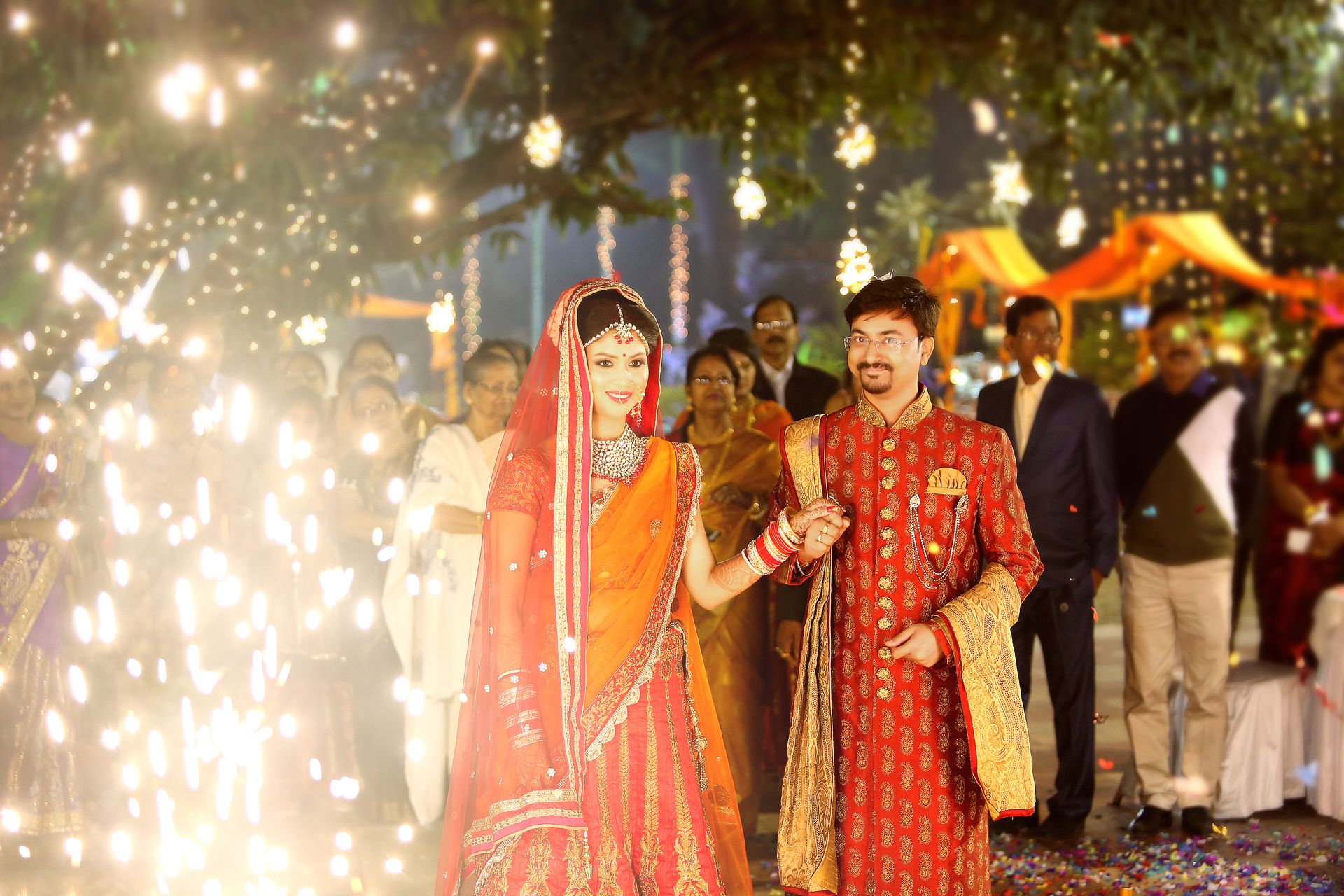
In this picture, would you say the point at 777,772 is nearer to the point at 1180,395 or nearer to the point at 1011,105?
the point at 1180,395

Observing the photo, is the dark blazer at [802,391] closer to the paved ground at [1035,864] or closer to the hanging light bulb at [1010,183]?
the paved ground at [1035,864]

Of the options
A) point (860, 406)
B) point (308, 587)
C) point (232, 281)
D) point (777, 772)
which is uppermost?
point (232, 281)

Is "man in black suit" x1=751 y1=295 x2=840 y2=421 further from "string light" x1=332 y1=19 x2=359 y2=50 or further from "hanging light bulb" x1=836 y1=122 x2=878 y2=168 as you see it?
"string light" x1=332 y1=19 x2=359 y2=50

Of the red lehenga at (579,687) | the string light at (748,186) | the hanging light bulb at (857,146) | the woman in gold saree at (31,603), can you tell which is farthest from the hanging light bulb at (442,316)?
the red lehenga at (579,687)

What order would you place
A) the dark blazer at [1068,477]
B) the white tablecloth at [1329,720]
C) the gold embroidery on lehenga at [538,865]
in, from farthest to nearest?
the white tablecloth at [1329,720]
the dark blazer at [1068,477]
the gold embroidery on lehenga at [538,865]

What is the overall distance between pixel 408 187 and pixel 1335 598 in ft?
18.8

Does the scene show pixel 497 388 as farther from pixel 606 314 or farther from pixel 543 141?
pixel 543 141

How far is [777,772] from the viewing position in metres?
4.96

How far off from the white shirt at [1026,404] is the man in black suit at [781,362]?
1.00 meters

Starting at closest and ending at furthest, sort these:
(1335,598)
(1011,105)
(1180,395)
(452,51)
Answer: (1180,395) → (1335,598) → (452,51) → (1011,105)

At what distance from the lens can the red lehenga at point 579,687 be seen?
7.73 ft

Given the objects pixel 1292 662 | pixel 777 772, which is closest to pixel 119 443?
pixel 777 772

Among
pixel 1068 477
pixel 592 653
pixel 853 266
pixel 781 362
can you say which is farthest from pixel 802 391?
pixel 592 653

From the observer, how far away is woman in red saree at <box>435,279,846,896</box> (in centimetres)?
236
